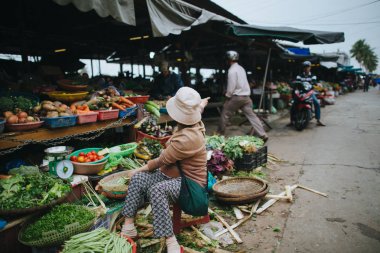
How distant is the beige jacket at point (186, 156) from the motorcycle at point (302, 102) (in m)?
7.63

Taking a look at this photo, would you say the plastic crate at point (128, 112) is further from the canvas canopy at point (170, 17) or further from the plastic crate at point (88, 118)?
the canvas canopy at point (170, 17)

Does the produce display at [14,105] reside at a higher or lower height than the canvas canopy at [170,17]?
lower

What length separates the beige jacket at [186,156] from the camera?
10.1 ft

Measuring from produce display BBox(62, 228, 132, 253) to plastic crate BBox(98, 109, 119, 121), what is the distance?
2702 mm

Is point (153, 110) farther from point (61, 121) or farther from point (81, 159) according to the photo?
point (81, 159)

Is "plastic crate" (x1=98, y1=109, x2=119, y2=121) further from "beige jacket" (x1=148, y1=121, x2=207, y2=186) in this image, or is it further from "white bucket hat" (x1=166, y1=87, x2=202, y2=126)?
"white bucket hat" (x1=166, y1=87, x2=202, y2=126)

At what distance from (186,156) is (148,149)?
2211 mm

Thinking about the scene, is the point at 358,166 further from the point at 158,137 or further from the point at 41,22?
Answer: the point at 41,22

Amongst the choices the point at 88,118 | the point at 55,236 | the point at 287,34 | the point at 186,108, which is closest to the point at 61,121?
the point at 88,118

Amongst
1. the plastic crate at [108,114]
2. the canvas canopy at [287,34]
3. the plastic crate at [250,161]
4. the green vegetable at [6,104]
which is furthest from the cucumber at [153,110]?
the canvas canopy at [287,34]

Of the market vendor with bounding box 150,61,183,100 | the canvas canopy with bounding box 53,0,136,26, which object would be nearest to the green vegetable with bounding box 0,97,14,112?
the canvas canopy with bounding box 53,0,136,26

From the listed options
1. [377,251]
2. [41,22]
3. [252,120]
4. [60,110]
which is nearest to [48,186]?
[60,110]

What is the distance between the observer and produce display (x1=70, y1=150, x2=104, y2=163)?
4242 millimetres

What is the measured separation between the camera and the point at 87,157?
4332 mm
